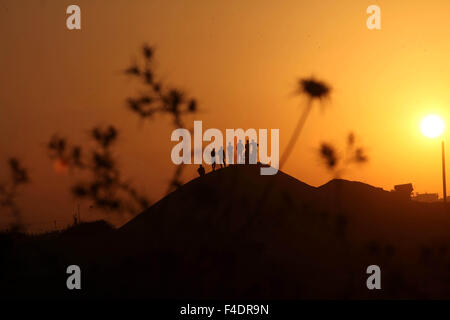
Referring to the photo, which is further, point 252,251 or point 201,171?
point 201,171

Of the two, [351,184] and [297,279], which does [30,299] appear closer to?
[297,279]

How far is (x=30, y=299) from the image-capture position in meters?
18.5

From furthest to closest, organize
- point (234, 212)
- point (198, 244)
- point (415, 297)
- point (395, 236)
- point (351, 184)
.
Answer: point (351, 184)
point (395, 236)
point (234, 212)
point (198, 244)
point (415, 297)

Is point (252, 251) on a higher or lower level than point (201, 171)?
lower

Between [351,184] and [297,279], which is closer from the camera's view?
[297,279]

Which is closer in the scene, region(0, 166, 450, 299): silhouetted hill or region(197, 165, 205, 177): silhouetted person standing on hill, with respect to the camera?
region(0, 166, 450, 299): silhouetted hill

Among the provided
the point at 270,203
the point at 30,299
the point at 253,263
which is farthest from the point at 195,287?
the point at 270,203

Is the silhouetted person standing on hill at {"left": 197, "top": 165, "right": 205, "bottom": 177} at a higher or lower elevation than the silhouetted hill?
higher

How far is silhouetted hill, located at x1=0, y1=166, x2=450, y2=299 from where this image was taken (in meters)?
17.8

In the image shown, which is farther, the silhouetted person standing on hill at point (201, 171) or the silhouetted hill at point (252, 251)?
the silhouetted person standing on hill at point (201, 171)

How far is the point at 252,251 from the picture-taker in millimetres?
19859

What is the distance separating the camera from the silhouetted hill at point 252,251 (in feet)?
58.4

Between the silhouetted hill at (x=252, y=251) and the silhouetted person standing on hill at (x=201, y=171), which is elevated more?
the silhouetted person standing on hill at (x=201, y=171)
